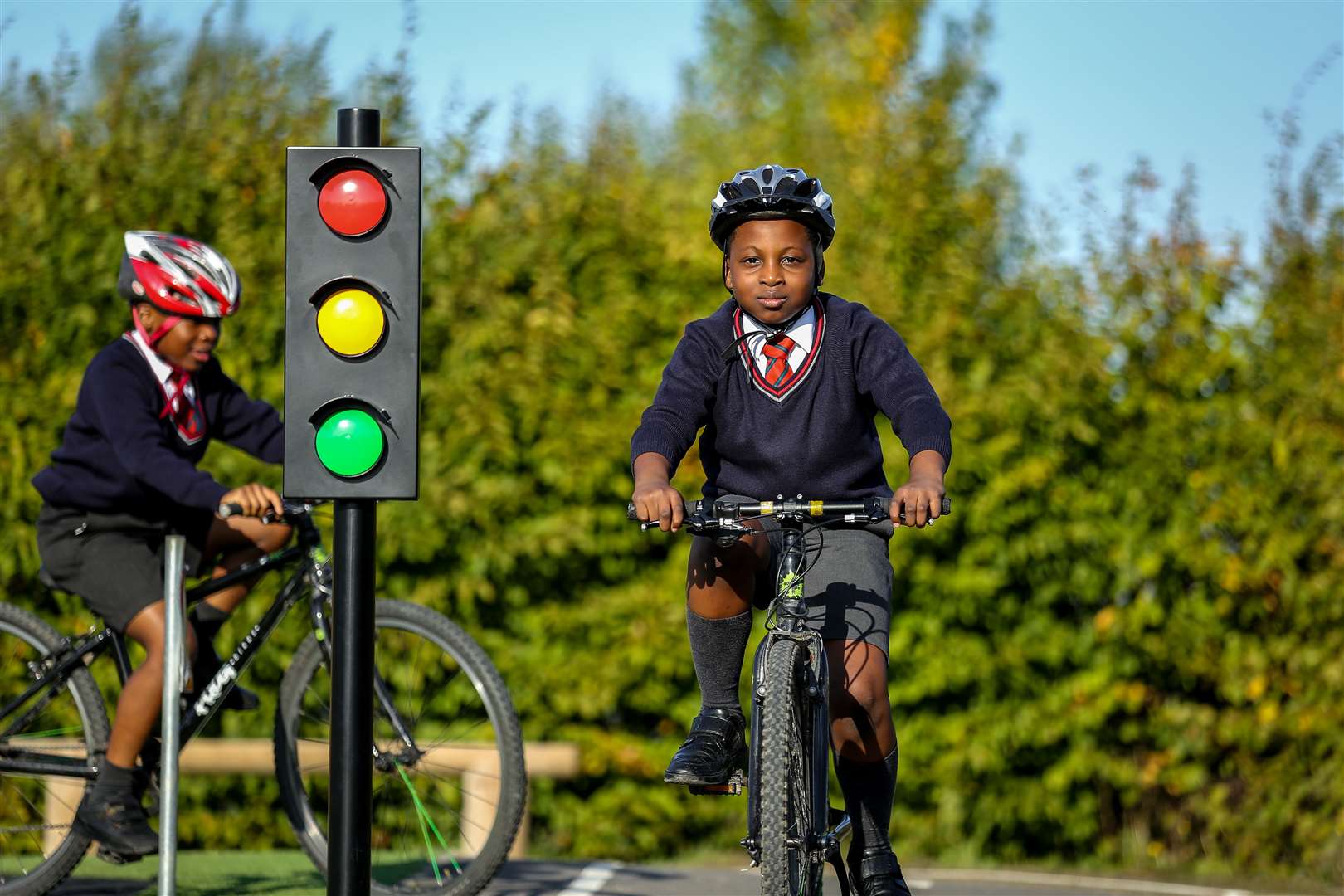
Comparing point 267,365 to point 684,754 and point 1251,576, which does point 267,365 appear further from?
point 1251,576

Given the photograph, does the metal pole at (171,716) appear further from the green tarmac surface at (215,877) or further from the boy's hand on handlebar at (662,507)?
the boy's hand on handlebar at (662,507)

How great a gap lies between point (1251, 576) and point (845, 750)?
3.91 metres

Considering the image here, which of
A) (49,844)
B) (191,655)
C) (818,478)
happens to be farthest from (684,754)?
(49,844)

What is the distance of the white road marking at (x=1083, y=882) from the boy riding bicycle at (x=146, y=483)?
327cm

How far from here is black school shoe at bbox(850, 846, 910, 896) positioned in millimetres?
4004

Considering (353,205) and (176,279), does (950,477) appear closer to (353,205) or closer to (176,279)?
(176,279)

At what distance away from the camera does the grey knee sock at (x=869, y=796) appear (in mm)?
4074

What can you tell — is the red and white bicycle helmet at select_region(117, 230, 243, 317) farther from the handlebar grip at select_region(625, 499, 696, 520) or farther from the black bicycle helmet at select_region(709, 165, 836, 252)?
the handlebar grip at select_region(625, 499, 696, 520)

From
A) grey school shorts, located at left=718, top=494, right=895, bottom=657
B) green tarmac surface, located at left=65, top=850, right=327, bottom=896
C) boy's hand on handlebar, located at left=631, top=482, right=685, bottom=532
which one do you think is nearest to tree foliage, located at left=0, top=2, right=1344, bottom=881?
green tarmac surface, located at left=65, top=850, right=327, bottom=896

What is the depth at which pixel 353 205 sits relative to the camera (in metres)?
3.51

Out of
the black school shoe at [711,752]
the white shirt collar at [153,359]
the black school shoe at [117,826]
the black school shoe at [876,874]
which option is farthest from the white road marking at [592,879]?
the white shirt collar at [153,359]

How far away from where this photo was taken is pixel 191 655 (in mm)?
5289

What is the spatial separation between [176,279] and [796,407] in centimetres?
230

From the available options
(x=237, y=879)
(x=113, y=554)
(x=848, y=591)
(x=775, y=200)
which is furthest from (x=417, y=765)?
(x=775, y=200)
